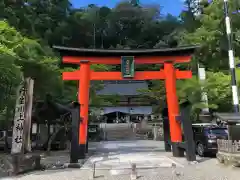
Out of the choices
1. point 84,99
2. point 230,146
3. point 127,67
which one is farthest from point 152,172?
point 127,67

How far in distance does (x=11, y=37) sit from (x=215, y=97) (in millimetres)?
15114

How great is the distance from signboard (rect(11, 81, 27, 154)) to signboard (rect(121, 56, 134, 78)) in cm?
602

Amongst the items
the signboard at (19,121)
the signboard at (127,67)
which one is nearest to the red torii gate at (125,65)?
the signboard at (127,67)

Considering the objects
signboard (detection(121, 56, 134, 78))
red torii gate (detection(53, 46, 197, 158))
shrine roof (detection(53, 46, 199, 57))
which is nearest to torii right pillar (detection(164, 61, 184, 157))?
red torii gate (detection(53, 46, 197, 158))

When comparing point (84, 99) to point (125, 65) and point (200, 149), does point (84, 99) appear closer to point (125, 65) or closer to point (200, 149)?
point (125, 65)

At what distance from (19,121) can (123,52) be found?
7.41 metres

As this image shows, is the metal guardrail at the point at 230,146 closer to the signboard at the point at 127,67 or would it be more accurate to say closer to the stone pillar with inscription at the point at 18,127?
the signboard at the point at 127,67

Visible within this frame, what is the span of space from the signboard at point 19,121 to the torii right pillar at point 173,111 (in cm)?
755

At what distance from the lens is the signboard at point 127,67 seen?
1532cm

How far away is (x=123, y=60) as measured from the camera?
1571 cm

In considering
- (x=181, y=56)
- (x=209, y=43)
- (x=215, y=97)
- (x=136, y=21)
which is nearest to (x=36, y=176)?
(x=181, y=56)

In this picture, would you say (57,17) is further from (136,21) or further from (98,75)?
(98,75)

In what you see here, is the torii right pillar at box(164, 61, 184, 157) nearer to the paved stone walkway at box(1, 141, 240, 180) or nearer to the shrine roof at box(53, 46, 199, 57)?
the shrine roof at box(53, 46, 199, 57)

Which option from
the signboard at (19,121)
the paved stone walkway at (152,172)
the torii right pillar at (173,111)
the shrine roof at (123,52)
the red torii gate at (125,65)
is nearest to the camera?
the paved stone walkway at (152,172)
